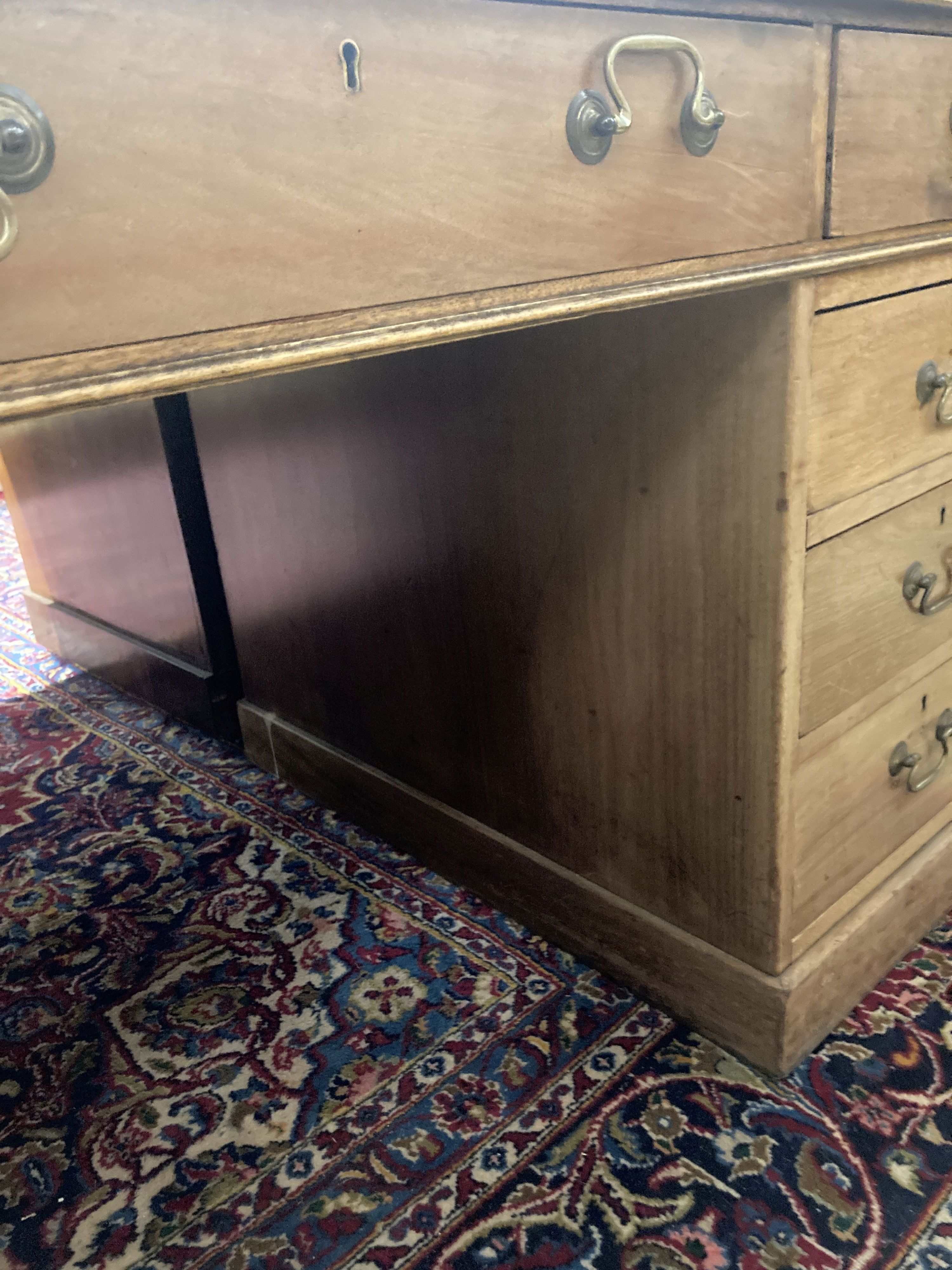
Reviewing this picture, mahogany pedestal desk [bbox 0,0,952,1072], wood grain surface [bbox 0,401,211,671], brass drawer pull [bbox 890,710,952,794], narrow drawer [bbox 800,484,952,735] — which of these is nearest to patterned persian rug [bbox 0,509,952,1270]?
mahogany pedestal desk [bbox 0,0,952,1072]

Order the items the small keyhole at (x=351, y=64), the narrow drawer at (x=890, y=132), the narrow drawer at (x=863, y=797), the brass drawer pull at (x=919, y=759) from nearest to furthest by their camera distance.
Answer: the small keyhole at (x=351, y=64)
the narrow drawer at (x=890, y=132)
the narrow drawer at (x=863, y=797)
the brass drawer pull at (x=919, y=759)

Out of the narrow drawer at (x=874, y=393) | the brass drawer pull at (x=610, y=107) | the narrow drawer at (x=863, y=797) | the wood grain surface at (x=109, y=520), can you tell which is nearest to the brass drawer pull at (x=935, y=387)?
the narrow drawer at (x=874, y=393)

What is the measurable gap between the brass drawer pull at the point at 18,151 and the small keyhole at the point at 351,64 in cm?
16

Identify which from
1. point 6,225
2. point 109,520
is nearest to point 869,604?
point 6,225

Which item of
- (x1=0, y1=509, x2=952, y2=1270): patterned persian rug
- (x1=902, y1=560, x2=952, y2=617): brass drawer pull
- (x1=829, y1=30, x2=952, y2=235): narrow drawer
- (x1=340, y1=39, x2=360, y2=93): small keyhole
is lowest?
(x1=0, y1=509, x2=952, y2=1270): patterned persian rug

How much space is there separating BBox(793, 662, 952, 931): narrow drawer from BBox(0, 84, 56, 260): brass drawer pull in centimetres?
78

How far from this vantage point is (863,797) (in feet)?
3.41

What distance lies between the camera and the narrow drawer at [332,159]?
1.35 feet

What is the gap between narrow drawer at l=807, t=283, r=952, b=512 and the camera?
0.83 metres

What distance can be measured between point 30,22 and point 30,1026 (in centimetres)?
111

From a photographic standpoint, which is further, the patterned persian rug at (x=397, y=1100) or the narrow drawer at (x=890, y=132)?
the patterned persian rug at (x=397, y=1100)

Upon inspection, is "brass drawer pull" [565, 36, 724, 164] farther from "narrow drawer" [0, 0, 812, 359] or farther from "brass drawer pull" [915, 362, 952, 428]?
"brass drawer pull" [915, 362, 952, 428]

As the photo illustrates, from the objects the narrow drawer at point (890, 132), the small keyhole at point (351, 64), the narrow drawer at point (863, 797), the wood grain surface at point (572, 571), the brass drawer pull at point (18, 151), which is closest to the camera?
the brass drawer pull at point (18, 151)

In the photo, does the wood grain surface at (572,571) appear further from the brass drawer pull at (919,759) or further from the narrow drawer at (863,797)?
the brass drawer pull at (919,759)
